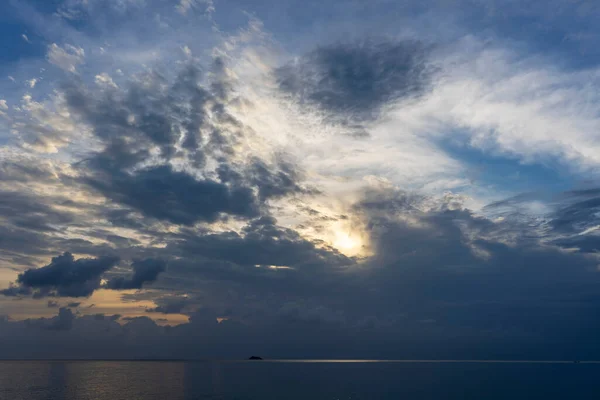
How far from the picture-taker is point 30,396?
460 feet

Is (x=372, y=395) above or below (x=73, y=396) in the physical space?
above

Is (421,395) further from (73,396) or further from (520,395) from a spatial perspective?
(73,396)

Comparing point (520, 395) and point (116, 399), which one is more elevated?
point (520, 395)

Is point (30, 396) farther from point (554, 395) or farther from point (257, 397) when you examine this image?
point (554, 395)

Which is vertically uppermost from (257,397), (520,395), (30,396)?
(520,395)

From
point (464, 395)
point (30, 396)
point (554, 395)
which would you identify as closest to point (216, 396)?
point (30, 396)

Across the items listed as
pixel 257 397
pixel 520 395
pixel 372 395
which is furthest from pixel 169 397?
pixel 520 395

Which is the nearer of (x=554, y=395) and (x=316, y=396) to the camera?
(x=316, y=396)

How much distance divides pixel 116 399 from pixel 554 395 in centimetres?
14607

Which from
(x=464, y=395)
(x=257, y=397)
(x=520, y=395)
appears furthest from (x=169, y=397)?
(x=520, y=395)

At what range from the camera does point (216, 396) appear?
446 ft

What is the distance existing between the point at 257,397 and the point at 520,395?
90.7 meters

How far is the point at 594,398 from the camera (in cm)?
13812

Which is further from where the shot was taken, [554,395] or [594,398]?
[554,395]
